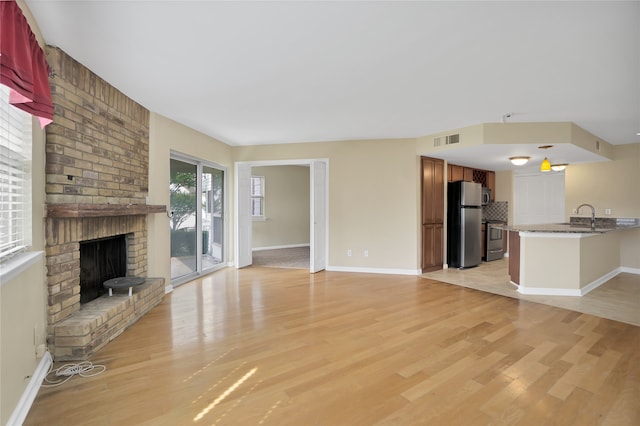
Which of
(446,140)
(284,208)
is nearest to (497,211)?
(446,140)

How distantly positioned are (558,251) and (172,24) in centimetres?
520

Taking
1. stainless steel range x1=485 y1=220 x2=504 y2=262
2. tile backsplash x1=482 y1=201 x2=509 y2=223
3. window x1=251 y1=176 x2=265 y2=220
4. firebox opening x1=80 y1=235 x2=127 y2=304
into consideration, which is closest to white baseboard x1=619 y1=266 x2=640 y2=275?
stainless steel range x1=485 y1=220 x2=504 y2=262

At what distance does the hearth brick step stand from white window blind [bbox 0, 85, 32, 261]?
78cm

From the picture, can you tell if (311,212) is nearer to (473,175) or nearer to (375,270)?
(375,270)

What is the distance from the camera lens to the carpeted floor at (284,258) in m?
6.68

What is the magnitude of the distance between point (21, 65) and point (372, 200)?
16.0ft

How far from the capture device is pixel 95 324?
2596mm

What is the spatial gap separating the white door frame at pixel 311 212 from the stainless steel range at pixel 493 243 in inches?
146

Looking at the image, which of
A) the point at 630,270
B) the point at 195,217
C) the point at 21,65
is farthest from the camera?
the point at 630,270

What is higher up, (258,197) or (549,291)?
(258,197)

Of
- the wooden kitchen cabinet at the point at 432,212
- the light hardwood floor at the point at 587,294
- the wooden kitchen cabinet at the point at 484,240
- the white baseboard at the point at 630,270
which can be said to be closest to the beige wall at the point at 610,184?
the white baseboard at the point at 630,270

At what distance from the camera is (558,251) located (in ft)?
14.2

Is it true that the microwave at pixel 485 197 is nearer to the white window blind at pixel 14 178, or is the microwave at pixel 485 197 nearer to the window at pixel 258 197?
the window at pixel 258 197

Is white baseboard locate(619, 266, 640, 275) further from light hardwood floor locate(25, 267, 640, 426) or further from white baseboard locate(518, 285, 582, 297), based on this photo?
light hardwood floor locate(25, 267, 640, 426)
